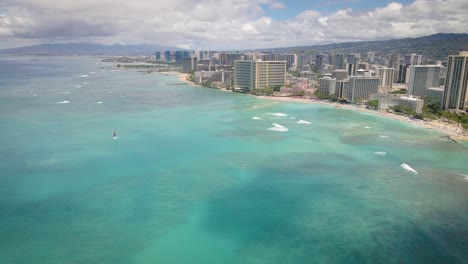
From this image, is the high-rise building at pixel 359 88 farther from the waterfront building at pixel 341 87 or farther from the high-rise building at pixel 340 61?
the high-rise building at pixel 340 61

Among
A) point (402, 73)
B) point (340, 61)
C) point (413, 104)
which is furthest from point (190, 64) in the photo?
point (413, 104)

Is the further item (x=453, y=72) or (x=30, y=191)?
(x=453, y=72)

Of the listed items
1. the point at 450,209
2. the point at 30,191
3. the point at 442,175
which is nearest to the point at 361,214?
the point at 450,209

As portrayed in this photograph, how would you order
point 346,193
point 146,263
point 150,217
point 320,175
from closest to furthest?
point 146,263, point 150,217, point 346,193, point 320,175

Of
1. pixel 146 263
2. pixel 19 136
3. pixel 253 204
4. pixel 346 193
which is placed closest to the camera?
pixel 146 263

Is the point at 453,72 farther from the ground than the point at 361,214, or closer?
farther from the ground

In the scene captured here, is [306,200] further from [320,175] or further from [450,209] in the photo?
[450,209]

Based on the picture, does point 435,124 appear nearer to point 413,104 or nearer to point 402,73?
point 413,104
